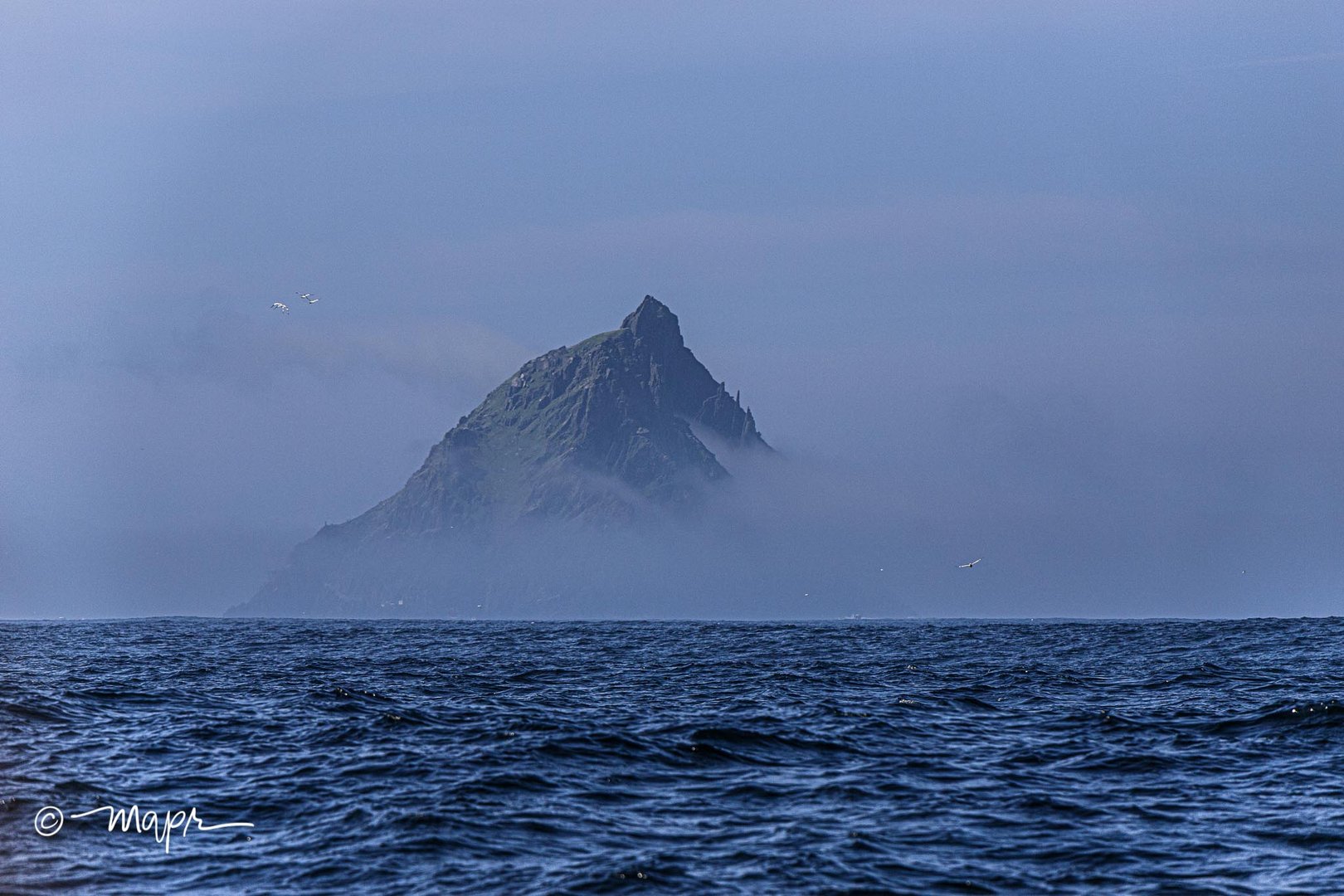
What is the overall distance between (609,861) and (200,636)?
8473cm

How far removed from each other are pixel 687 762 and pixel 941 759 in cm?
677

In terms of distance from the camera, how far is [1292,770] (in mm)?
35812

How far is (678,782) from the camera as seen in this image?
33.4 meters

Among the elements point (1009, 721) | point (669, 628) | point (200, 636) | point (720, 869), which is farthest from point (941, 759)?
point (669, 628)

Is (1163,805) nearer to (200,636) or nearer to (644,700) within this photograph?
(644,700)

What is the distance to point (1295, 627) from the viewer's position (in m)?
106

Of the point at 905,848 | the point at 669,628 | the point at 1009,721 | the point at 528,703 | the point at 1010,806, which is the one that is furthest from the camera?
the point at 669,628

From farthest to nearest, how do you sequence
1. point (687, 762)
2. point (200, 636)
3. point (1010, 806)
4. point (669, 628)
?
1. point (669, 628)
2. point (200, 636)
3. point (687, 762)
4. point (1010, 806)

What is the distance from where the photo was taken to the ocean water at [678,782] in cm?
2581

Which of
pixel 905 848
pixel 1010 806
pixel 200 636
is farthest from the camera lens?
pixel 200 636

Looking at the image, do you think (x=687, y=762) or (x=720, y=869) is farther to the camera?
(x=687, y=762)

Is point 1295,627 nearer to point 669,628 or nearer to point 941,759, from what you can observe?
point 669,628

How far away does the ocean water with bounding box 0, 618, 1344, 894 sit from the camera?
25.8 m

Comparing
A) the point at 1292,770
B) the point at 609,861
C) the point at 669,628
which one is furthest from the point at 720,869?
the point at 669,628
